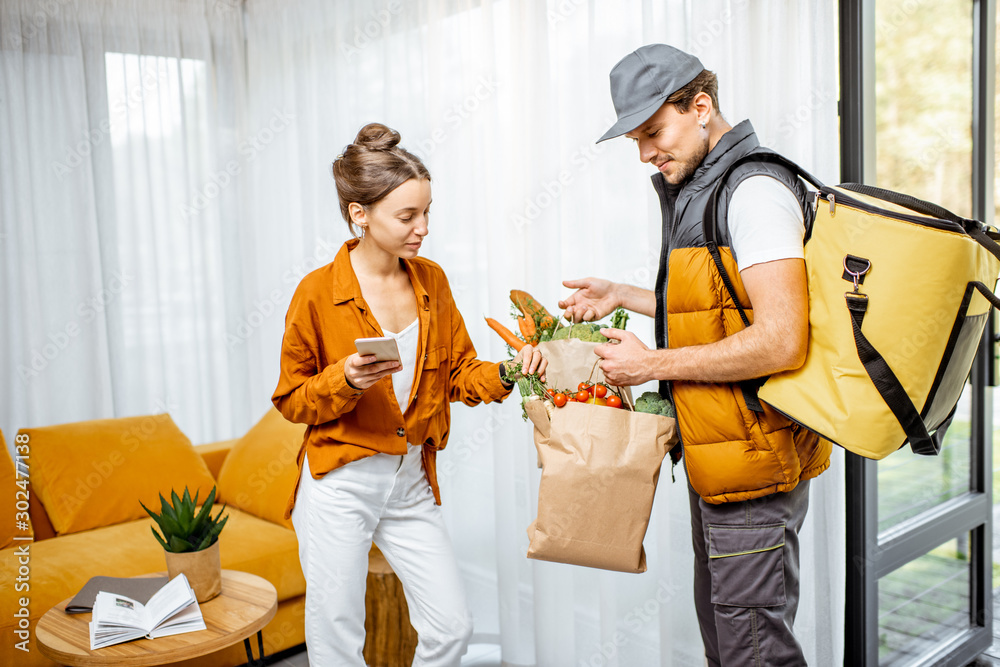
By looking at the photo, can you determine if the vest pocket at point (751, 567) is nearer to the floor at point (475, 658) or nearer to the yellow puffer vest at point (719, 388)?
the yellow puffer vest at point (719, 388)

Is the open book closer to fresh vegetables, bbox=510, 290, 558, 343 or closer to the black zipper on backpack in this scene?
fresh vegetables, bbox=510, 290, 558, 343

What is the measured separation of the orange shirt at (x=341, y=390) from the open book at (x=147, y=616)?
621mm

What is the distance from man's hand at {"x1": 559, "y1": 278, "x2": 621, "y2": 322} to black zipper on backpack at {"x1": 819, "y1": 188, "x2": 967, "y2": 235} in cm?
62

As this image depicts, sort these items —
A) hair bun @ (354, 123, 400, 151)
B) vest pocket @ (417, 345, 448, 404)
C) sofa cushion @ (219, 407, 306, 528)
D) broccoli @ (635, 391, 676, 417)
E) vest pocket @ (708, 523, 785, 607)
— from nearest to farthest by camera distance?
vest pocket @ (708, 523, 785, 607) → broccoli @ (635, 391, 676, 417) → hair bun @ (354, 123, 400, 151) → vest pocket @ (417, 345, 448, 404) → sofa cushion @ (219, 407, 306, 528)

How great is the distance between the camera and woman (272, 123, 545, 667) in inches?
72.7

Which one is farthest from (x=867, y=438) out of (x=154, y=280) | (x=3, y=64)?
(x=3, y=64)

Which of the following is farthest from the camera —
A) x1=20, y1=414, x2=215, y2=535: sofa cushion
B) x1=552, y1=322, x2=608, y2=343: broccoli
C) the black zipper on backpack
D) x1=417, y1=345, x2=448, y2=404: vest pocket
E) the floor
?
x1=20, y1=414, x2=215, y2=535: sofa cushion

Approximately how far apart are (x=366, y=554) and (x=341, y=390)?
46 cm

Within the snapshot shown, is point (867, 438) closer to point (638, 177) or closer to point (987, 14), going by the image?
point (638, 177)

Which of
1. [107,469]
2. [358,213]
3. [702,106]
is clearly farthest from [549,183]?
[107,469]

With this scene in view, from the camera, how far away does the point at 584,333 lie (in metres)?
1.76

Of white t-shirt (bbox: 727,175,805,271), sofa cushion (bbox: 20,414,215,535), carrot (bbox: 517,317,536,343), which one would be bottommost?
sofa cushion (bbox: 20,414,215,535)

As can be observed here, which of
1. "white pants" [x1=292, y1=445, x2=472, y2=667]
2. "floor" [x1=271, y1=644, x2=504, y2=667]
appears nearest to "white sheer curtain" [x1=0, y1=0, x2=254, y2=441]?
"floor" [x1=271, y1=644, x2=504, y2=667]

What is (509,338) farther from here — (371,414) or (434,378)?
(371,414)
